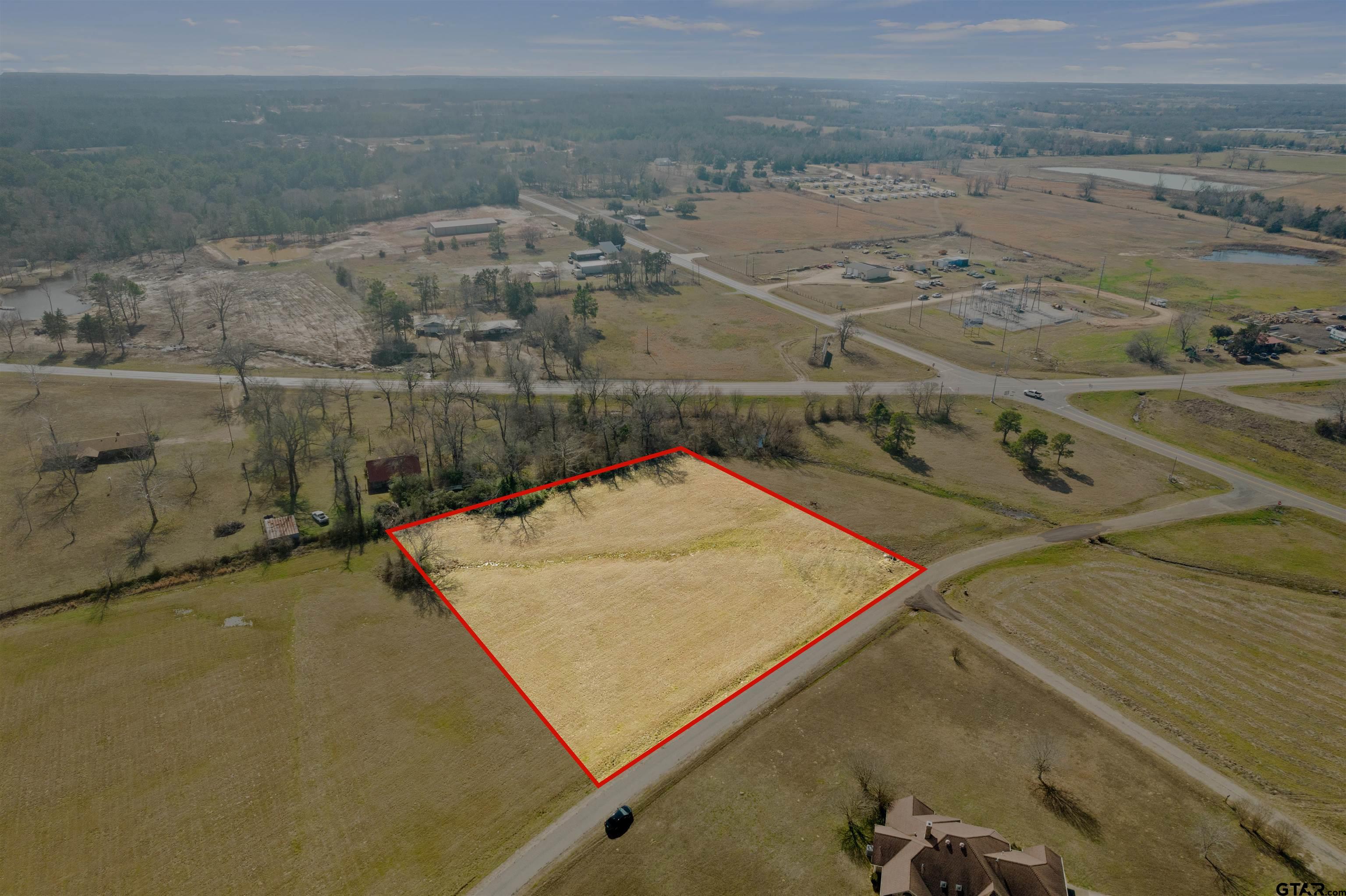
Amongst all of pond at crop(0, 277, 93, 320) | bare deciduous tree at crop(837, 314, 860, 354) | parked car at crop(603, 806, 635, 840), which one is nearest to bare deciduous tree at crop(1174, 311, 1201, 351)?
bare deciduous tree at crop(837, 314, 860, 354)

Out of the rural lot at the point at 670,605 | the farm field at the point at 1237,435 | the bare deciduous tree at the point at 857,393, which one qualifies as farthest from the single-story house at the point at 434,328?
the farm field at the point at 1237,435

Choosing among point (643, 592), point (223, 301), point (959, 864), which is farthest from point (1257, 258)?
point (223, 301)

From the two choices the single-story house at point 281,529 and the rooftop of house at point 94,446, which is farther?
the rooftop of house at point 94,446

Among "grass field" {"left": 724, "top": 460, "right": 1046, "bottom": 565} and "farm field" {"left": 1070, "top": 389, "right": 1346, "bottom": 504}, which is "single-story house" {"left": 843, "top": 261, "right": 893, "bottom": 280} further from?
"grass field" {"left": 724, "top": 460, "right": 1046, "bottom": 565}

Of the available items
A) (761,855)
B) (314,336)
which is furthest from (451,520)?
(314,336)

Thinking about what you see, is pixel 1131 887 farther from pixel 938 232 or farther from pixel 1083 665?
pixel 938 232

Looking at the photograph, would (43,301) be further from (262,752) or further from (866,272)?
(866,272)

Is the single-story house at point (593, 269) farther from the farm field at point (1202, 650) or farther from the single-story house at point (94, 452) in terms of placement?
the farm field at point (1202, 650)
